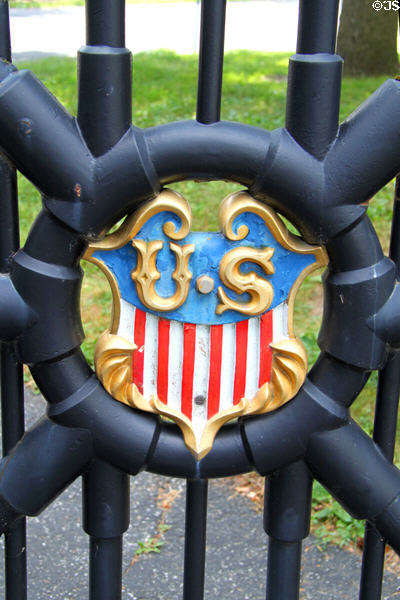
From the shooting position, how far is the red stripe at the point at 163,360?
44.4 inches

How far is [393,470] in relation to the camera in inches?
47.9

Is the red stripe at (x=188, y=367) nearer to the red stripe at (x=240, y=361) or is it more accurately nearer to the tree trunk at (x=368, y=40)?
the red stripe at (x=240, y=361)

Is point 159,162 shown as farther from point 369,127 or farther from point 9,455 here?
point 9,455

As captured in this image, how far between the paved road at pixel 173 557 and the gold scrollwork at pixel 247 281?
1222 mm

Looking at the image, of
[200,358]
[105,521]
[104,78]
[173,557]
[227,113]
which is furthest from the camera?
[227,113]

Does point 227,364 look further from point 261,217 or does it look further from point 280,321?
point 261,217

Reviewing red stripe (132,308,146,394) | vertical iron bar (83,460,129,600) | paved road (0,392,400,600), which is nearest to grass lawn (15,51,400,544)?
paved road (0,392,400,600)

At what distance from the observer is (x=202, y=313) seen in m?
1.11

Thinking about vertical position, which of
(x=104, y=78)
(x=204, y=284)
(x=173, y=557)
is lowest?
(x=173, y=557)

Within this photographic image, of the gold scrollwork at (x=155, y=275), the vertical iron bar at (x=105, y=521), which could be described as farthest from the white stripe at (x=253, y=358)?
the vertical iron bar at (x=105, y=521)

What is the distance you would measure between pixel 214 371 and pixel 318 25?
1.62ft

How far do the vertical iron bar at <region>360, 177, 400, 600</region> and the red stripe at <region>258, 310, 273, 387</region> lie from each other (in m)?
0.19

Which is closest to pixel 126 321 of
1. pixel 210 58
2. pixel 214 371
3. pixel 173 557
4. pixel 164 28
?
pixel 214 371

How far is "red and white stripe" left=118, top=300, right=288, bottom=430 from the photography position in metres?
1.13
